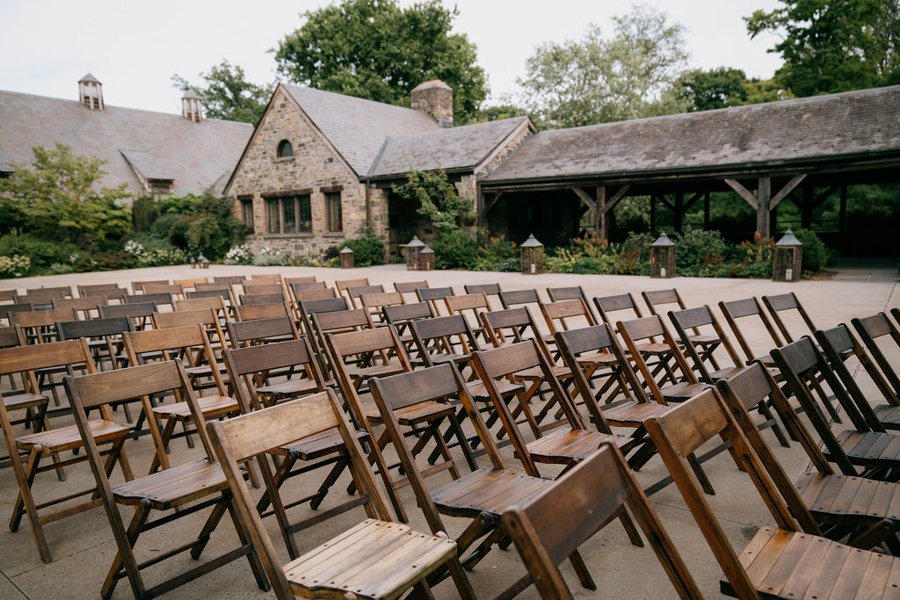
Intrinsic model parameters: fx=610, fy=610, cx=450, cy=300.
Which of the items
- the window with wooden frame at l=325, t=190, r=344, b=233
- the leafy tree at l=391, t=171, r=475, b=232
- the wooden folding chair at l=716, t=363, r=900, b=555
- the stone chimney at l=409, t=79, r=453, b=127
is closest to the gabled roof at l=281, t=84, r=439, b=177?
the window with wooden frame at l=325, t=190, r=344, b=233

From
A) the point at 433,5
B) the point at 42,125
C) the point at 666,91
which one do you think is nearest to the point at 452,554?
the point at 666,91

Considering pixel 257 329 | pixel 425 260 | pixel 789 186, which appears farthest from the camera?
pixel 425 260

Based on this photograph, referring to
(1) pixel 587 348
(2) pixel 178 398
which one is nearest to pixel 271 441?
(1) pixel 587 348

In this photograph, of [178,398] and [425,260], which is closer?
[178,398]

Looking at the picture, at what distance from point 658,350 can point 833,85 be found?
32.2 metres

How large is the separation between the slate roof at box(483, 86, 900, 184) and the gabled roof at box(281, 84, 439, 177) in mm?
6121

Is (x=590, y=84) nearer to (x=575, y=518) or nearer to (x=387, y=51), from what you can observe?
(x=387, y=51)

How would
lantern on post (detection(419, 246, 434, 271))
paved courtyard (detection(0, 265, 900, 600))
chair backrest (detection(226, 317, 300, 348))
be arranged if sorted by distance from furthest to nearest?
lantern on post (detection(419, 246, 434, 271))
chair backrest (detection(226, 317, 300, 348))
paved courtyard (detection(0, 265, 900, 600))

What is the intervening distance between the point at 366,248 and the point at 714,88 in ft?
96.8

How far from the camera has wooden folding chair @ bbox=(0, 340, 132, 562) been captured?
293cm

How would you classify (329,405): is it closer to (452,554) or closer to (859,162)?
(452,554)

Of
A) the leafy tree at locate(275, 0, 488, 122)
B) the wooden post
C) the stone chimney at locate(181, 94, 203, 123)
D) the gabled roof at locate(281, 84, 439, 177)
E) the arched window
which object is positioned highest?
the leafy tree at locate(275, 0, 488, 122)

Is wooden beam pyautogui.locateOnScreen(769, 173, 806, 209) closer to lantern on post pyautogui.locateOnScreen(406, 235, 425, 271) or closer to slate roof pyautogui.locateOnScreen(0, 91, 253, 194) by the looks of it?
lantern on post pyautogui.locateOnScreen(406, 235, 425, 271)

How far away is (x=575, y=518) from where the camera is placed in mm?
1517
